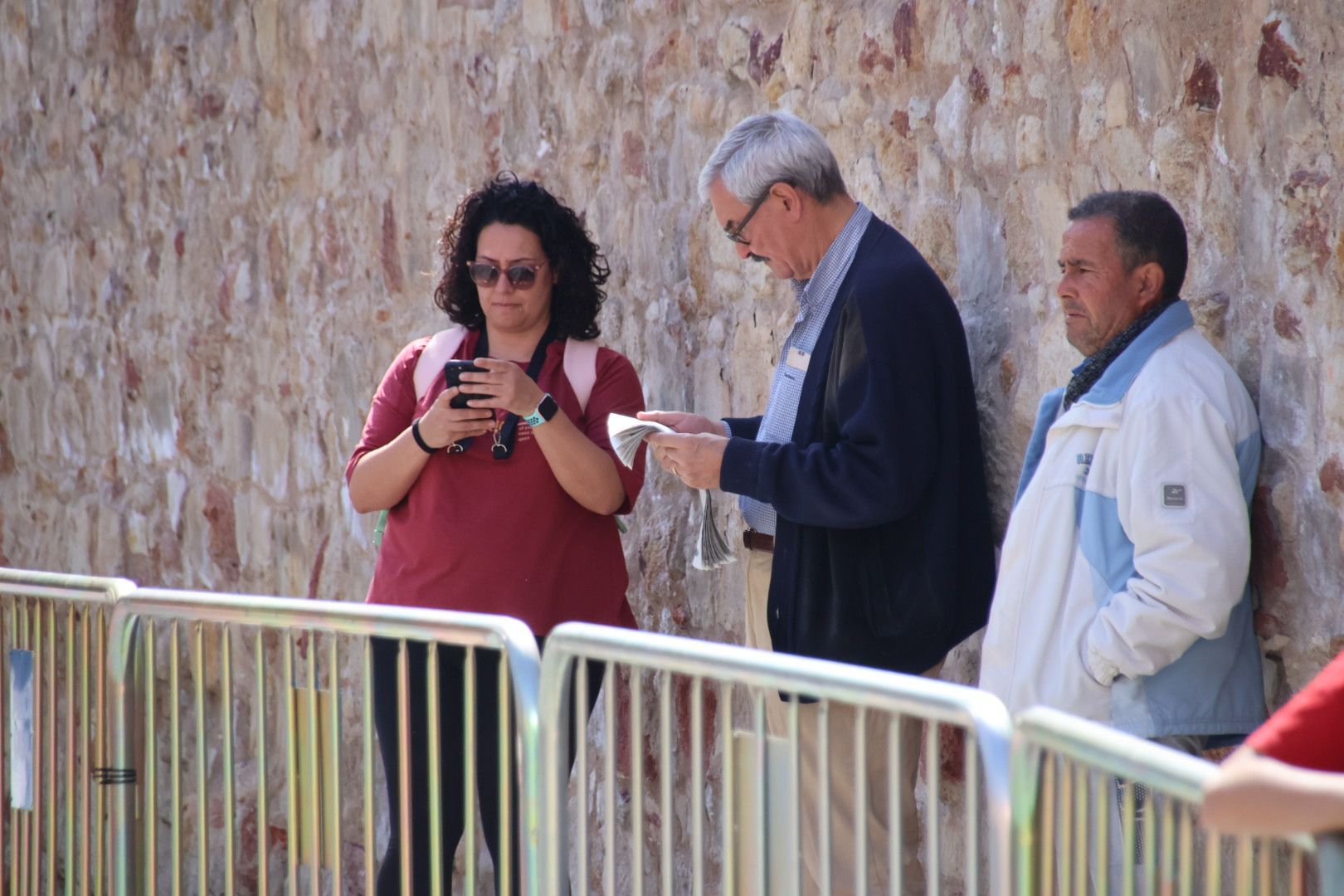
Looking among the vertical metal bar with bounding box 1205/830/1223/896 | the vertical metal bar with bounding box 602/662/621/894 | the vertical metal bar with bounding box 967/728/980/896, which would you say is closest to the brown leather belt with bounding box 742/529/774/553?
the vertical metal bar with bounding box 602/662/621/894

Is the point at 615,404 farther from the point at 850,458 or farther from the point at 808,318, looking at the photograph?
the point at 850,458

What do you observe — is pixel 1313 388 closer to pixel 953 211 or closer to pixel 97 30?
pixel 953 211

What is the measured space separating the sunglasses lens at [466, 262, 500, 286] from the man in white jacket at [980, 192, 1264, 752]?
1.32 m

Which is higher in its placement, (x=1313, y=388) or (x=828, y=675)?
(x=1313, y=388)

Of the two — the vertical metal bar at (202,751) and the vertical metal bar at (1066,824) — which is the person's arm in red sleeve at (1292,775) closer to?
the vertical metal bar at (1066,824)

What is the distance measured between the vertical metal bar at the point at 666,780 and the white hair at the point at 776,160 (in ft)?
3.83

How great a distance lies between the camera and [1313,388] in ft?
8.37

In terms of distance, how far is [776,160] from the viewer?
310 cm

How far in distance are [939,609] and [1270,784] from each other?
156cm

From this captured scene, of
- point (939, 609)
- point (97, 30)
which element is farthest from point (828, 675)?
point (97, 30)

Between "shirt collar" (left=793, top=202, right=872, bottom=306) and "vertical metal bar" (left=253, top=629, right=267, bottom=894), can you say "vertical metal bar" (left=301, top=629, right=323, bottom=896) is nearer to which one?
"vertical metal bar" (left=253, top=629, right=267, bottom=894)

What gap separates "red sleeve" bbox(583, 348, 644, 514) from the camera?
348cm

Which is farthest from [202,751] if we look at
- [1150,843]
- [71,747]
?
[1150,843]

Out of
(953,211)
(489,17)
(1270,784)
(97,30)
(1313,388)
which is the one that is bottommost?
(1270,784)
